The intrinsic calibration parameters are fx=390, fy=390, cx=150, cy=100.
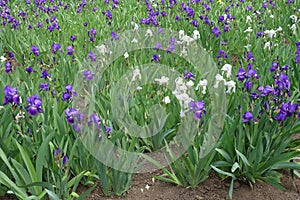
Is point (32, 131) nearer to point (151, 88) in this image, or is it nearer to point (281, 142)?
point (151, 88)

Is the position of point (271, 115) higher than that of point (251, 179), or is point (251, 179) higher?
point (271, 115)

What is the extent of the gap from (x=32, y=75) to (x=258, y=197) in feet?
8.34

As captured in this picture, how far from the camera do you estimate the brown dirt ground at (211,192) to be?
268 centimetres

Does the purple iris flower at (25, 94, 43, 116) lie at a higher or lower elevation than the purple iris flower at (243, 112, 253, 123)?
higher

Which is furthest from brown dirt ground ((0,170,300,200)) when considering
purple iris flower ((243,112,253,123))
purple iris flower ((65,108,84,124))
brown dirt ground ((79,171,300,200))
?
purple iris flower ((65,108,84,124))

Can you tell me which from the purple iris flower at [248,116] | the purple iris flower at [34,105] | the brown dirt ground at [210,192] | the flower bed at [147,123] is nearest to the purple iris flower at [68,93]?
the flower bed at [147,123]

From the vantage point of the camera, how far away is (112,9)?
6.97 metres

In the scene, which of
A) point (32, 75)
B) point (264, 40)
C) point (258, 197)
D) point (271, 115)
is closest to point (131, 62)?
point (32, 75)

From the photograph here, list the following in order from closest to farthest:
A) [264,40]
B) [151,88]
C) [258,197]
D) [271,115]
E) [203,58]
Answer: [258,197] < [271,115] < [151,88] < [203,58] < [264,40]

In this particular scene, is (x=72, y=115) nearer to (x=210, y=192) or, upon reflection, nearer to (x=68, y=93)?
(x=68, y=93)

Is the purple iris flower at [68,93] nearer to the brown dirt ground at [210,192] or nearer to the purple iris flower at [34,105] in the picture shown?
the purple iris flower at [34,105]

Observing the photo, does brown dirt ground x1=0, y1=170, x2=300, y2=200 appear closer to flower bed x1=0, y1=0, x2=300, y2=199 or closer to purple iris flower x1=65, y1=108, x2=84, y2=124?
flower bed x1=0, y1=0, x2=300, y2=199

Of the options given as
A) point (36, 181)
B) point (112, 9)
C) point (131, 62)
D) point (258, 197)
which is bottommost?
point (258, 197)

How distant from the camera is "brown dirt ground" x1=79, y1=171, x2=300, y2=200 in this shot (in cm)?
268
